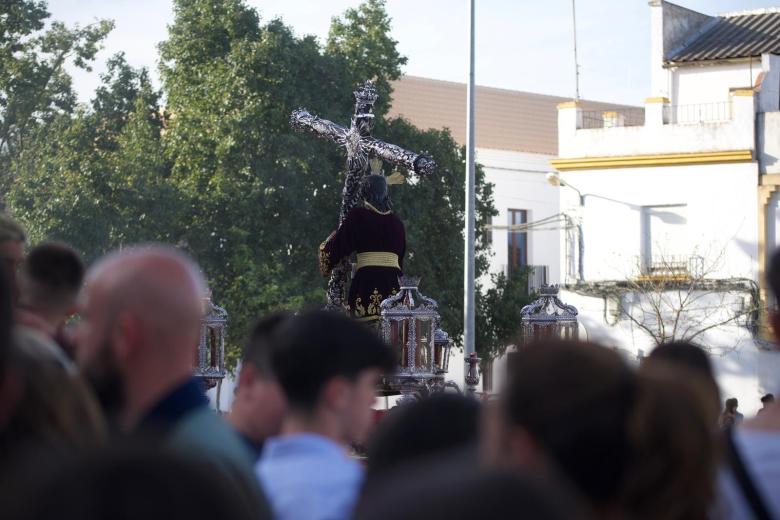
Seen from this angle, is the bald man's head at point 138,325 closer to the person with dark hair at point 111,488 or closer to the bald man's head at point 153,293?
the bald man's head at point 153,293

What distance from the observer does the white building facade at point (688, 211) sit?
30641 mm

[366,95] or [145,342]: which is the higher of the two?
[366,95]

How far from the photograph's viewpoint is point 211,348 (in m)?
12.4

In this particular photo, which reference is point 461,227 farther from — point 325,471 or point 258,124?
point 325,471

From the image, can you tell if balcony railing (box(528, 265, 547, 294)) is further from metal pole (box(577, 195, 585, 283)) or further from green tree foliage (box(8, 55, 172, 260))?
green tree foliage (box(8, 55, 172, 260))

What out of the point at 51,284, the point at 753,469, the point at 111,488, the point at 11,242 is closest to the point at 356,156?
the point at 11,242

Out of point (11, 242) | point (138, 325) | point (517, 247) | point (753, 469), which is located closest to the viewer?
point (138, 325)

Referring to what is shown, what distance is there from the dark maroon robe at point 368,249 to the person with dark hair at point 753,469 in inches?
342

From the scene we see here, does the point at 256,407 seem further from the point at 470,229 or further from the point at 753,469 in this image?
the point at 470,229

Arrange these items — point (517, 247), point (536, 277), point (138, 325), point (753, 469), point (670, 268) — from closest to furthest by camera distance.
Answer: point (138, 325)
point (753, 469)
point (670, 268)
point (536, 277)
point (517, 247)

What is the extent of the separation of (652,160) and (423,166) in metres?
20.4

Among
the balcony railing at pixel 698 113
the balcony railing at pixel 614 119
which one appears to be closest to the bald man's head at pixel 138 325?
the balcony railing at pixel 698 113

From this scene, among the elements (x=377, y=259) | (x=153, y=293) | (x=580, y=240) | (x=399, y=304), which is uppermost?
(x=580, y=240)

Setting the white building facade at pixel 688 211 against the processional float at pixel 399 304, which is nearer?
the processional float at pixel 399 304
